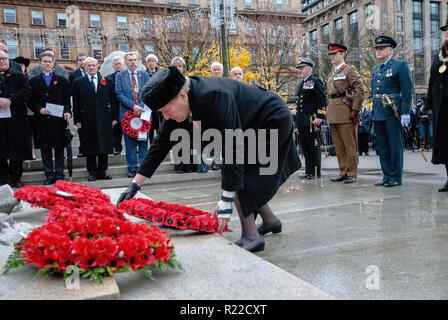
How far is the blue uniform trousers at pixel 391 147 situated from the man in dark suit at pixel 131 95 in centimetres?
429

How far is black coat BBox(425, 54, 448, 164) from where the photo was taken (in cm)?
577

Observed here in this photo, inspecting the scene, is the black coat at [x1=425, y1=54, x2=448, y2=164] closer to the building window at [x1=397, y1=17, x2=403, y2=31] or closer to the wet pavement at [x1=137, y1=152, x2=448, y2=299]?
the wet pavement at [x1=137, y1=152, x2=448, y2=299]

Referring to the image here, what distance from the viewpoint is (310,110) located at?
7840 mm

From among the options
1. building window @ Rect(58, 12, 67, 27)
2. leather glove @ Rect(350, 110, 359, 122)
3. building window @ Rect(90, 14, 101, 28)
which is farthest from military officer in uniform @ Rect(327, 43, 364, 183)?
building window @ Rect(58, 12, 67, 27)

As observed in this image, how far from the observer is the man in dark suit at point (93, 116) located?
767 centimetres

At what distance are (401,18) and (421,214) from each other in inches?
2493

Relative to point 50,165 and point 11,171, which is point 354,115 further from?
point 11,171

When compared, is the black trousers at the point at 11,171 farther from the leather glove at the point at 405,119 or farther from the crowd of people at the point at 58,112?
the leather glove at the point at 405,119

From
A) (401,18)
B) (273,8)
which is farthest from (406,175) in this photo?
(401,18)

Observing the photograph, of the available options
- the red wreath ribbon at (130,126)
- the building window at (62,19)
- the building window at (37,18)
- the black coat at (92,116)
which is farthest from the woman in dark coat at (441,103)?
the building window at (37,18)

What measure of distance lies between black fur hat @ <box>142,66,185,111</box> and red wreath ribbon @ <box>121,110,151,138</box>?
202 inches

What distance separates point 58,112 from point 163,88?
5.60 meters

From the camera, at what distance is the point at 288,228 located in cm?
396

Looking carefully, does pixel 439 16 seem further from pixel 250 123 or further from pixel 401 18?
pixel 250 123
